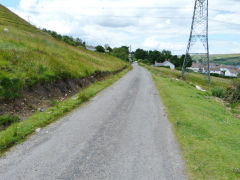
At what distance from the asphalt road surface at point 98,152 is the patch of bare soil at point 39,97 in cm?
164

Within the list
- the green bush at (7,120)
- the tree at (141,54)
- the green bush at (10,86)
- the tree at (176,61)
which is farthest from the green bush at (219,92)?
the tree at (141,54)

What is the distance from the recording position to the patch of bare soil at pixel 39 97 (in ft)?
26.9

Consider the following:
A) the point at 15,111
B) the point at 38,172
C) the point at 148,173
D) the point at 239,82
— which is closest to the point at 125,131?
the point at 148,173

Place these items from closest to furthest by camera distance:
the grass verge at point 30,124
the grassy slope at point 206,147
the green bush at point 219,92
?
the grassy slope at point 206,147 < the grass verge at point 30,124 < the green bush at point 219,92

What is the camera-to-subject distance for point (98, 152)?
5.66m

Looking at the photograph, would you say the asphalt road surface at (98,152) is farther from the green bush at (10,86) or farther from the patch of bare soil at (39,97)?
the green bush at (10,86)

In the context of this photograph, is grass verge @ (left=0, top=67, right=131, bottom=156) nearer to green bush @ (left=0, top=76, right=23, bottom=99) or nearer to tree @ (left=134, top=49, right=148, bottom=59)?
green bush @ (left=0, top=76, right=23, bottom=99)

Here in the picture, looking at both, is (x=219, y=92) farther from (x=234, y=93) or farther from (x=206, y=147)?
(x=206, y=147)

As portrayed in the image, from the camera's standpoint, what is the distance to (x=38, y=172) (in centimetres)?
457

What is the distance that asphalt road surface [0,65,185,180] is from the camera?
462 centimetres

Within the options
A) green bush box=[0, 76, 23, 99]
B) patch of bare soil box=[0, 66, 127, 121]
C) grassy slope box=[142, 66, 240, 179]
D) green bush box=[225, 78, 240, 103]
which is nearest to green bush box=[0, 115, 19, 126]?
patch of bare soil box=[0, 66, 127, 121]

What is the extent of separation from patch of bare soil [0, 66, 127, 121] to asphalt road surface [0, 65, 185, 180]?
64.7 inches

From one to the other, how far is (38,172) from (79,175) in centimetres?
91

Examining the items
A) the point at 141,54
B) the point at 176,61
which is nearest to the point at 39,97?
the point at 176,61
